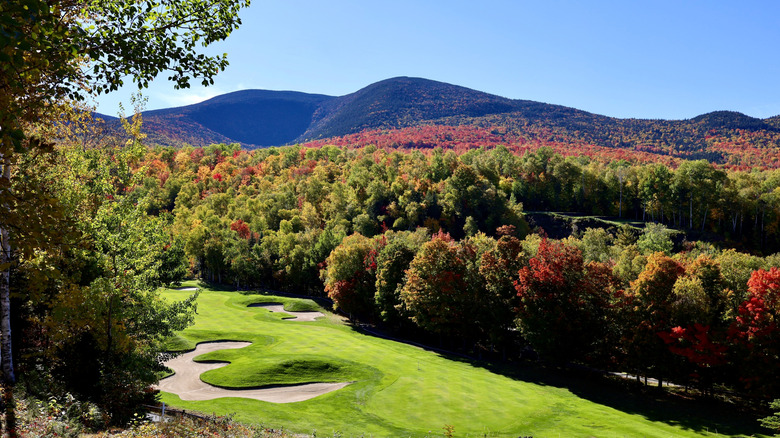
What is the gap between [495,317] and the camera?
4703cm

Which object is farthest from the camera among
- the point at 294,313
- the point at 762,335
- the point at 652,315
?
the point at 294,313

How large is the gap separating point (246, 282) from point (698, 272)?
257 ft

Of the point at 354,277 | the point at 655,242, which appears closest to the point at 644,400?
the point at 354,277

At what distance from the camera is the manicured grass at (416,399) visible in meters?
26.4

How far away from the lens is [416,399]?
30531 millimetres

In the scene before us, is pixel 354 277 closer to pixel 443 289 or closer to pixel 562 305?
pixel 443 289

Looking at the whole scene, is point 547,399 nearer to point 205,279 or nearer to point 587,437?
point 587,437

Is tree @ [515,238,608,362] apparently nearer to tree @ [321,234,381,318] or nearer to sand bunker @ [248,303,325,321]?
tree @ [321,234,381,318]

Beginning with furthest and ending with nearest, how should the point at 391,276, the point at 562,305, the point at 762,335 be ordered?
1. the point at 391,276
2. the point at 562,305
3. the point at 762,335

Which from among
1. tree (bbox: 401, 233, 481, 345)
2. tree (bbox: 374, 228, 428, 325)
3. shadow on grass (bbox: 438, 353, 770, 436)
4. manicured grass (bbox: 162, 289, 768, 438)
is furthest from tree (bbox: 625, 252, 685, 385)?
tree (bbox: 374, 228, 428, 325)

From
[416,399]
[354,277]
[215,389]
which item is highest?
[354,277]

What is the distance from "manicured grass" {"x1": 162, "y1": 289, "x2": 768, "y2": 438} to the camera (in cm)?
2639

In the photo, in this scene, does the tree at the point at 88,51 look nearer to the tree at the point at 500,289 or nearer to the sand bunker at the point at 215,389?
the sand bunker at the point at 215,389

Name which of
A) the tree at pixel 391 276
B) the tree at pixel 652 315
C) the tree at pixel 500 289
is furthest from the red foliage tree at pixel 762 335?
the tree at pixel 391 276
